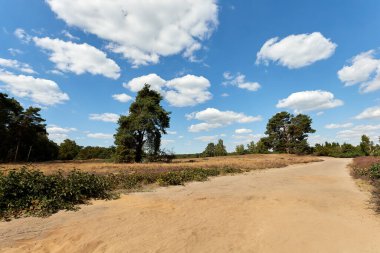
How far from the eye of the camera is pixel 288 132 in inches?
3248

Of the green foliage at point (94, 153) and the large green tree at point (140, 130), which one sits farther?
the green foliage at point (94, 153)

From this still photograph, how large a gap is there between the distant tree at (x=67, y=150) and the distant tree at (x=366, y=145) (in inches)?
3654

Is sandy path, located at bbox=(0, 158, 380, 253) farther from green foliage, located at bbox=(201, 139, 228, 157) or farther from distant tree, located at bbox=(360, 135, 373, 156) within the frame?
green foliage, located at bbox=(201, 139, 228, 157)

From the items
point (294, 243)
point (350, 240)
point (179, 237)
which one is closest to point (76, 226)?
point (179, 237)

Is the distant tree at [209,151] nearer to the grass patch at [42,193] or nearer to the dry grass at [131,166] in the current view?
the dry grass at [131,166]

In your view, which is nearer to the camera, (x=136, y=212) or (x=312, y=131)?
(x=136, y=212)

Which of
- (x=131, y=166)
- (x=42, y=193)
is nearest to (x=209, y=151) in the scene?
(x=131, y=166)

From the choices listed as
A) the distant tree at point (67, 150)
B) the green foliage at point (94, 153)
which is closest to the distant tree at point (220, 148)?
the green foliage at point (94, 153)

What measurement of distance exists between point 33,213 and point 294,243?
7635 millimetres

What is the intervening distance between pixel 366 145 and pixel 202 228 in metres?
95.6

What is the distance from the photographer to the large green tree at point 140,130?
38.7 m

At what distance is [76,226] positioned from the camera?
737 centimetres

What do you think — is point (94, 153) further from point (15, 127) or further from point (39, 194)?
point (39, 194)

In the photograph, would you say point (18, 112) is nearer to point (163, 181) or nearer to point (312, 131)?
point (163, 181)
